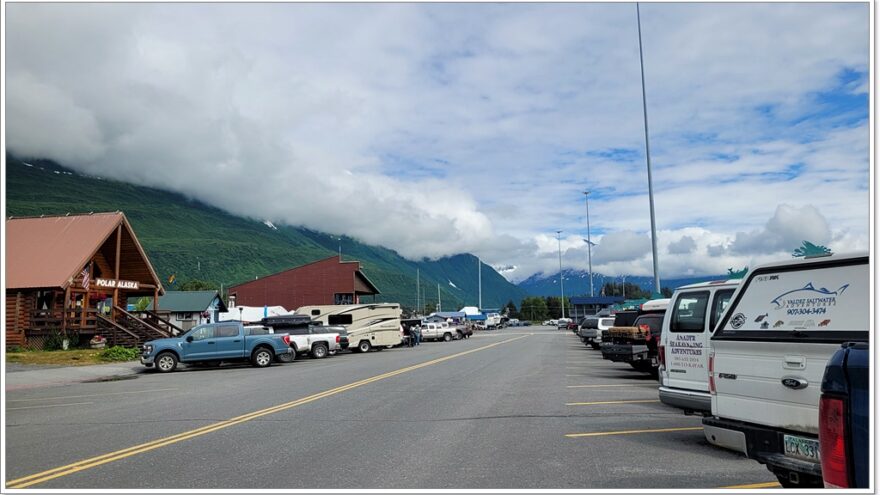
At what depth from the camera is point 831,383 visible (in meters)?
4.05

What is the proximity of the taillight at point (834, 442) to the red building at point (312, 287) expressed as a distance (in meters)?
67.3

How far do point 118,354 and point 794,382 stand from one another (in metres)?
28.1

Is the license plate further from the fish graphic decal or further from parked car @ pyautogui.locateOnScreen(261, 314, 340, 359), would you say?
parked car @ pyautogui.locateOnScreen(261, 314, 340, 359)

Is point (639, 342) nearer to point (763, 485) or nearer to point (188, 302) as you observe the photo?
point (763, 485)

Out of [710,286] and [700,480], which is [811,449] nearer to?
[700,480]

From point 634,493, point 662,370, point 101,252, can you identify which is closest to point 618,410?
point 662,370

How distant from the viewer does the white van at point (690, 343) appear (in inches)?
384

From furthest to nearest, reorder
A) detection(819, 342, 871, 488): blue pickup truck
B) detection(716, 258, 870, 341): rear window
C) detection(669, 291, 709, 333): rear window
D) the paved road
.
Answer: detection(669, 291, 709, 333): rear window < the paved road < detection(716, 258, 870, 341): rear window < detection(819, 342, 871, 488): blue pickup truck

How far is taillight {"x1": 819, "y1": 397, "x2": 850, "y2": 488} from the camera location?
3916 mm

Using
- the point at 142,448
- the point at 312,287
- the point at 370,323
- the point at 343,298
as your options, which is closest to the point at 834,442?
the point at 142,448

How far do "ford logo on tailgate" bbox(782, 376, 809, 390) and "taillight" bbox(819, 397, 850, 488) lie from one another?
1968 mm

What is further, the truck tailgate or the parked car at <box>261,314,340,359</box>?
the parked car at <box>261,314,340,359</box>

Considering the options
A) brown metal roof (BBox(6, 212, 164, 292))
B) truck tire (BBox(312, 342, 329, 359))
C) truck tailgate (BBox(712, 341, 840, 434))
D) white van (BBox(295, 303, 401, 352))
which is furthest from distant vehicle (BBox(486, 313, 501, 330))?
truck tailgate (BBox(712, 341, 840, 434))

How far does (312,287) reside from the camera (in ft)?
238
